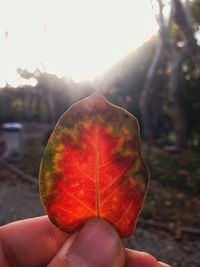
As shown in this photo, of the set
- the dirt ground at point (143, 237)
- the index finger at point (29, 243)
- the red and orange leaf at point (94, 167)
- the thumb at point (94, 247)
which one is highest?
the red and orange leaf at point (94, 167)

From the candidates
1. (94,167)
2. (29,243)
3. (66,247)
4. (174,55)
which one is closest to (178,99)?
(174,55)

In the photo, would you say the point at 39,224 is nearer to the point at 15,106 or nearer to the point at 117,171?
the point at 117,171

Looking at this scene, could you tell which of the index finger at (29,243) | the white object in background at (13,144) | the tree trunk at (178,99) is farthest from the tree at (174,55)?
the index finger at (29,243)

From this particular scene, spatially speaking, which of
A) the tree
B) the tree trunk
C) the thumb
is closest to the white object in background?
the tree

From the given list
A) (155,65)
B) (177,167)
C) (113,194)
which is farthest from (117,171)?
(155,65)

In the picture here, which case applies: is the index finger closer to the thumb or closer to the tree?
the thumb

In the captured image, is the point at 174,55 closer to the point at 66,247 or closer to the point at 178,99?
the point at 178,99

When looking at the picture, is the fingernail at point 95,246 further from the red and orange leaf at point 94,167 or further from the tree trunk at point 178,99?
the tree trunk at point 178,99

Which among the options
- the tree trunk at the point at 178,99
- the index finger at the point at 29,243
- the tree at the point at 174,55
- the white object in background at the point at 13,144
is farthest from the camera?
the tree trunk at the point at 178,99

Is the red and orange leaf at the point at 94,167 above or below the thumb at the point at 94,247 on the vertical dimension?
above
